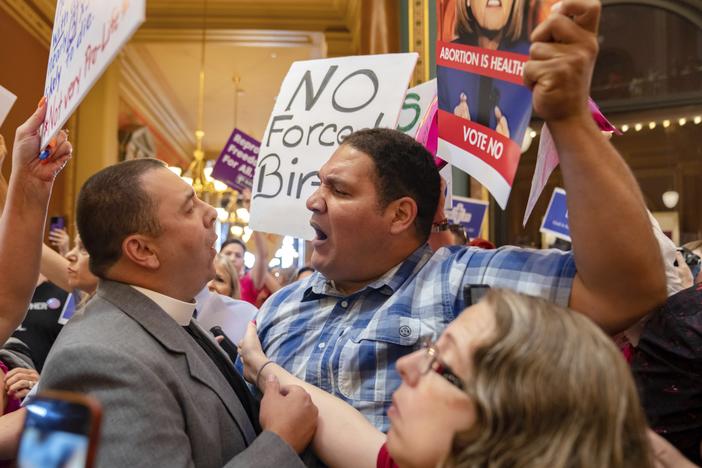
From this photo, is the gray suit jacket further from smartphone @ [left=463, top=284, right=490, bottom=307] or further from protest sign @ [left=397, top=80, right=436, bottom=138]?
protest sign @ [left=397, top=80, right=436, bottom=138]

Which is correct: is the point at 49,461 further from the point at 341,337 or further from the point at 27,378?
the point at 27,378

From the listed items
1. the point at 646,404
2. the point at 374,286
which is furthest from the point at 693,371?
the point at 374,286

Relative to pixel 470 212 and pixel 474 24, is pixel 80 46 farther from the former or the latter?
pixel 470 212

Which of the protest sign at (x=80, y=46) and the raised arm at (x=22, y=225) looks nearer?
the protest sign at (x=80, y=46)

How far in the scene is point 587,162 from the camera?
3.60ft

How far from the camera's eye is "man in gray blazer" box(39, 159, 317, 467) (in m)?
1.25

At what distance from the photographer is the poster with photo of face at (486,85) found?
147 cm

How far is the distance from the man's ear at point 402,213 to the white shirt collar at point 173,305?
0.50m

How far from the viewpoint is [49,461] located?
0.49 m

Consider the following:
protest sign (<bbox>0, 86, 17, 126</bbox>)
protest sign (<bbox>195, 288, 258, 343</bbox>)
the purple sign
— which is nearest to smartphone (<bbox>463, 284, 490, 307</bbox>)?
protest sign (<bbox>0, 86, 17, 126</bbox>)

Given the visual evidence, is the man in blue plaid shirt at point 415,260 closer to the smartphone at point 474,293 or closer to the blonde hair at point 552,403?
the smartphone at point 474,293

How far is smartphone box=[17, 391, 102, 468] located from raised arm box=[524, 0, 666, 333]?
0.83 m

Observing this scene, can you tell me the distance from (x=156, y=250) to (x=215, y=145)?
15854 millimetres

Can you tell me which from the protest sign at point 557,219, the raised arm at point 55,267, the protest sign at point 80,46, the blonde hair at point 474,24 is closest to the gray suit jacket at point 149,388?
the protest sign at point 80,46
